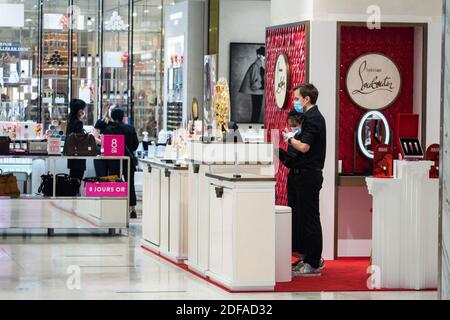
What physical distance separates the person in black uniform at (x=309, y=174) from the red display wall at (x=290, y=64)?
110cm

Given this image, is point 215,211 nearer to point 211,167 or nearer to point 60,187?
point 211,167

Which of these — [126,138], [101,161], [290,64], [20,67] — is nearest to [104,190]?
[101,161]

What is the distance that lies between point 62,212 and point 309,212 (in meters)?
3.97

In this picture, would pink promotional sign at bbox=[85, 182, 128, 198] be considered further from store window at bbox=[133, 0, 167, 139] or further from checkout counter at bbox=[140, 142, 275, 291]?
store window at bbox=[133, 0, 167, 139]

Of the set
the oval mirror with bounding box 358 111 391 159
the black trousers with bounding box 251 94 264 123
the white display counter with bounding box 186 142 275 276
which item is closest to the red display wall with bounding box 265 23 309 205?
the oval mirror with bounding box 358 111 391 159

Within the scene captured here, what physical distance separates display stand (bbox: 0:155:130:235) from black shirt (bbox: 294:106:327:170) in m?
3.62

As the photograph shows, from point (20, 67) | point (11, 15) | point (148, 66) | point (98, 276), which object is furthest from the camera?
point (148, 66)

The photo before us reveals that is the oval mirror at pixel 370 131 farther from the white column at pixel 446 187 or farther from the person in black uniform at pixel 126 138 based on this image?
the white column at pixel 446 187

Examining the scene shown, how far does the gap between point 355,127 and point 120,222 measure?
3071mm

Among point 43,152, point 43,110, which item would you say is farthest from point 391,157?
point 43,110

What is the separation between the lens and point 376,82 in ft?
34.2

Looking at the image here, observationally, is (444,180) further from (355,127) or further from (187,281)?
(355,127)

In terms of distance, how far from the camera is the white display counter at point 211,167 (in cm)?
862

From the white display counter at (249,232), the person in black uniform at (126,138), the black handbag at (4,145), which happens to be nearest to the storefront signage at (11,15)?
the person in black uniform at (126,138)
